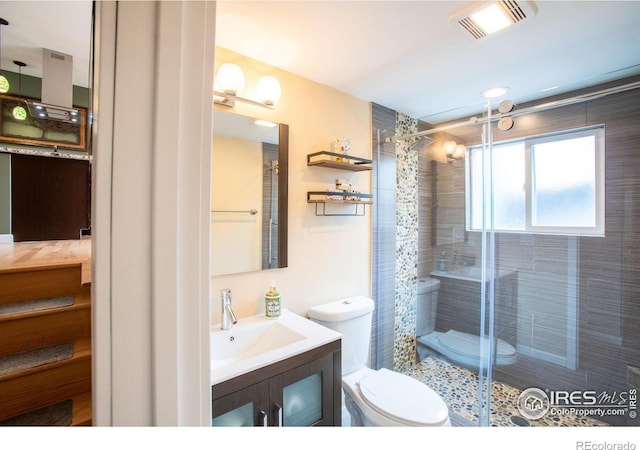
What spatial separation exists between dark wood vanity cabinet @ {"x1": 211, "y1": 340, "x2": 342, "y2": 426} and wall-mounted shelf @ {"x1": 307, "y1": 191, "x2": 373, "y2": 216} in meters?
0.85

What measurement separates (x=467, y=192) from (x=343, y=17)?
164 centimetres

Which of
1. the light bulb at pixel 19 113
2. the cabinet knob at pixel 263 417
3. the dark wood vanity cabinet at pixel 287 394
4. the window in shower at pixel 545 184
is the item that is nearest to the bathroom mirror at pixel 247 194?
the dark wood vanity cabinet at pixel 287 394

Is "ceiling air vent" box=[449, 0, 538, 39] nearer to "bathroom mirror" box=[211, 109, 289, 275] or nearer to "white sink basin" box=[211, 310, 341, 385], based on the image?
"bathroom mirror" box=[211, 109, 289, 275]

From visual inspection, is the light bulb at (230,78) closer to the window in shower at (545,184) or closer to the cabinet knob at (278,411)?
the cabinet knob at (278,411)

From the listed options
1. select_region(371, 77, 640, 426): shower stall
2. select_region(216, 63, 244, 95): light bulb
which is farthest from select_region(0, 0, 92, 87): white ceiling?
select_region(371, 77, 640, 426): shower stall

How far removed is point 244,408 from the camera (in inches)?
41.8

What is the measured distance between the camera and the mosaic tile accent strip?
238 cm

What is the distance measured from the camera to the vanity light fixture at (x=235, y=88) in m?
1.40

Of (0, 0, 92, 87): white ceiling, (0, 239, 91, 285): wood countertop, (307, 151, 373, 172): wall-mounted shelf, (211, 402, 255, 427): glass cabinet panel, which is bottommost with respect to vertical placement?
(211, 402, 255, 427): glass cabinet panel

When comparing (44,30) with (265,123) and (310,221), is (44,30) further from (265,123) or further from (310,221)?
(310,221)

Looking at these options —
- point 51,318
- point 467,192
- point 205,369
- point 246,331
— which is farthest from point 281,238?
point 467,192

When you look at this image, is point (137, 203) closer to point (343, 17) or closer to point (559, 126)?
point (343, 17)

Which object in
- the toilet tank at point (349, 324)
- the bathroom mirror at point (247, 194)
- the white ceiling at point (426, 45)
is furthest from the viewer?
the toilet tank at point (349, 324)

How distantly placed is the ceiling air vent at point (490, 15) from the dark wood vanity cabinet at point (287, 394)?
5.26ft
